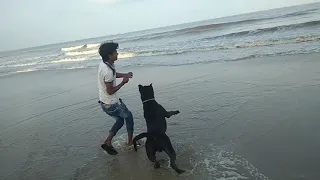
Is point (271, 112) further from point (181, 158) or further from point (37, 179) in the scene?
point (37, 179)

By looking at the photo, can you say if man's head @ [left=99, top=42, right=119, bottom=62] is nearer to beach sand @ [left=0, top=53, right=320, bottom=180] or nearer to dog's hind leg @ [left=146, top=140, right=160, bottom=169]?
dog's hind leg @ [left=146, top=140, right=160, bottom=169]

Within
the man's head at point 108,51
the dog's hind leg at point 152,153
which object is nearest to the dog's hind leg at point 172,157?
the dog's hind leg at point 152,153

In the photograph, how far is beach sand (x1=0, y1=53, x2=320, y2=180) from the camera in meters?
3.77

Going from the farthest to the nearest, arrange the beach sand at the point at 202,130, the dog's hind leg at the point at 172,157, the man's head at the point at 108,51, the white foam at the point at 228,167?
the man's head at the point at 108,51 → the beach sand at the point at 202,130 → the dog's hind leg at the point at 172,157 → the white foam at the point at 228,167

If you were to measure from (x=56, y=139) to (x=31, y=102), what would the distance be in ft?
14.6

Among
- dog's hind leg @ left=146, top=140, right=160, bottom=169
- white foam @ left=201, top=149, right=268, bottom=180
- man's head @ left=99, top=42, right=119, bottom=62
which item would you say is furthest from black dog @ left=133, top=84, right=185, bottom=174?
man's head @ left=99, top=42, right=119, bottom=62

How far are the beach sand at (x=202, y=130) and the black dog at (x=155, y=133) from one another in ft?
0.71

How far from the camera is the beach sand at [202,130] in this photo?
3766 millimetres

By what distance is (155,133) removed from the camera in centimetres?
389

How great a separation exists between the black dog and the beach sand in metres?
0.22

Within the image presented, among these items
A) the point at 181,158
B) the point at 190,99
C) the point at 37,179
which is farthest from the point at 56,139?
the point at 190,99

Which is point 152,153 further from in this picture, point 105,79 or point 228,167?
point 105,79

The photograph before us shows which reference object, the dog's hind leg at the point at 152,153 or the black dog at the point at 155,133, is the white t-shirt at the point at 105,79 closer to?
the black dog at the point at 155,133

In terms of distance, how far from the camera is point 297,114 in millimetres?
5043
